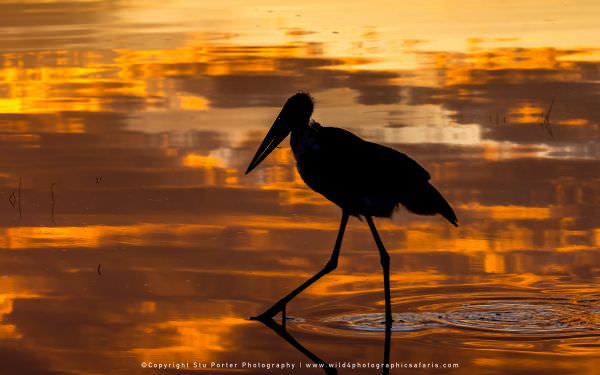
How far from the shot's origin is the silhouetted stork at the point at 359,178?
10164 millimetres

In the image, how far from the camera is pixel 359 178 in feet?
33.8

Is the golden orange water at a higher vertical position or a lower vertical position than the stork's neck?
lower

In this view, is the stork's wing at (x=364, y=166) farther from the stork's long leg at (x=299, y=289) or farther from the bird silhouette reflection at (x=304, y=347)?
the bird silhouette reflection at (x=304, y=347)

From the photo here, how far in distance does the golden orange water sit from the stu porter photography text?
0.05m

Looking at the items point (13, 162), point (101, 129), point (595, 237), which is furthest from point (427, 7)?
point (595, 237)

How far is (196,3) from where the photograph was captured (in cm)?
3256

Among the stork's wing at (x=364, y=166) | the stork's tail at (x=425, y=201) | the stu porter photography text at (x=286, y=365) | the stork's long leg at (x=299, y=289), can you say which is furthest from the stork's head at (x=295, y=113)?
the stu porter photography text at (x=286, y=365)

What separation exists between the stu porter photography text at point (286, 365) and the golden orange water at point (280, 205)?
0.05m

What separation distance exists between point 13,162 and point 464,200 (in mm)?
4103

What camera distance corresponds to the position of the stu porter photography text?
342 inches

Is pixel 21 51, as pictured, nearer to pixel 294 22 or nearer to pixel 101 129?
pixel 294 22

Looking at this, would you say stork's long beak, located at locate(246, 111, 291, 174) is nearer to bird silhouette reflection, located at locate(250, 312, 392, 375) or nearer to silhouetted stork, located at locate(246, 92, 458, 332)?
silhouetted stork, located at locate(246, 92, 458, 332)

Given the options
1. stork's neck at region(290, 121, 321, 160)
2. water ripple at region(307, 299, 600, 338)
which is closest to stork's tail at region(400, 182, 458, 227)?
water ripple at region(307, 299, 600, 338)

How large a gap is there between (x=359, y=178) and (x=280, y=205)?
9.35 ft
